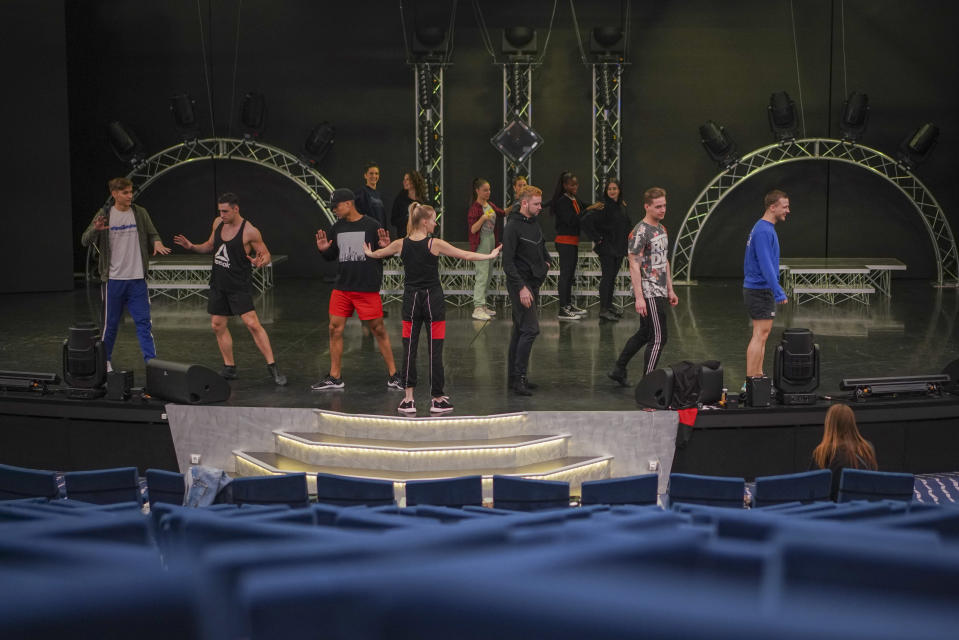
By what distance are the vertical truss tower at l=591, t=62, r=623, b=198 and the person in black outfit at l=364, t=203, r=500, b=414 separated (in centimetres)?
667

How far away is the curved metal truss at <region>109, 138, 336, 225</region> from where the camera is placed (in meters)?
13.4

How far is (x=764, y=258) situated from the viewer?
6.97 metres

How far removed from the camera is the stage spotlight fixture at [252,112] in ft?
44.6

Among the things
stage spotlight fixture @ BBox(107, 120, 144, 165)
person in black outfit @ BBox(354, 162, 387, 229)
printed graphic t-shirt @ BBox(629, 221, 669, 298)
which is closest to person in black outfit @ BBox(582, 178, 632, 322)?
person in black outfit @ BBox(354, 162, 387, 229)

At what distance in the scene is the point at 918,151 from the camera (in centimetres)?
1327

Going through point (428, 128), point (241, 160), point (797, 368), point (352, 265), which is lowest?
point (797, 368)

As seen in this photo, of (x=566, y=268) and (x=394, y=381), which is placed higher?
(x=566, y=268)

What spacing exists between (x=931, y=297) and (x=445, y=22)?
7.12 m

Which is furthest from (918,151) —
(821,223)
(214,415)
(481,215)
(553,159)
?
(214,415)

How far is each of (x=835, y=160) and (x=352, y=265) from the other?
870 cm

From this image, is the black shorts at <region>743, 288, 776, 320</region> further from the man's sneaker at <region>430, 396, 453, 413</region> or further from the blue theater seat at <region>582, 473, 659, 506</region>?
the blue theater seat at <region>582, 473, 659, 506</region>

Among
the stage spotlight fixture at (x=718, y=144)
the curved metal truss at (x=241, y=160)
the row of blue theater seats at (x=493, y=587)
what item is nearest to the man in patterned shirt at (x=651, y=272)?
the row of blue theater seats at (x=493, y=587)

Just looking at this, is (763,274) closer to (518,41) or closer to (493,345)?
(493,345)

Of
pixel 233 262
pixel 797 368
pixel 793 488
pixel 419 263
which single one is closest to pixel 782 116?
pixel 797 368
